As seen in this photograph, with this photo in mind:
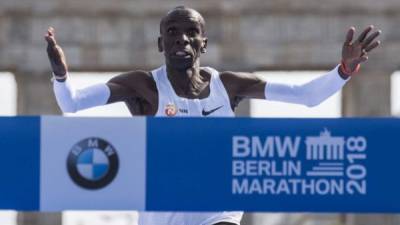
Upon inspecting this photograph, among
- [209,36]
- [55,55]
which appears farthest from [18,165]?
[209,36]

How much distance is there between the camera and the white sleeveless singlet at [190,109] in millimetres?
9297

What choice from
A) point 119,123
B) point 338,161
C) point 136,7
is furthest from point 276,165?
point 136,7

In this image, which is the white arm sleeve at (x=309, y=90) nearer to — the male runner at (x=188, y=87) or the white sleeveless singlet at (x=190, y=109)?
the male runner at (x=188, y=87)

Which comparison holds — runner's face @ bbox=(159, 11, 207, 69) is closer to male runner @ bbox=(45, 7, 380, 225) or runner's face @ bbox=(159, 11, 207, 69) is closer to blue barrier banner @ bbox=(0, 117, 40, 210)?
male runner @ bbox=(45, 7, 380, 225)

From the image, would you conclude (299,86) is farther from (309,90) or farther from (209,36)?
(209,36)

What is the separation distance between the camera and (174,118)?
8727 millimetres

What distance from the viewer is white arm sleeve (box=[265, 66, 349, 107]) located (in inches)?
377

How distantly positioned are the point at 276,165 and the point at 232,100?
1067 millimetres

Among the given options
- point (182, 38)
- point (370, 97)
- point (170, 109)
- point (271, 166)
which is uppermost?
point (370, 97)

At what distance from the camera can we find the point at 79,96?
9.48 metres

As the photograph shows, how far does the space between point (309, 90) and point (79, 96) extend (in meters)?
1.35

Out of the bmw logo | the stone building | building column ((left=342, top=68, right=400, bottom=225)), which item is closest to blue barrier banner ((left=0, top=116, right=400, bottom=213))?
the bmw logo

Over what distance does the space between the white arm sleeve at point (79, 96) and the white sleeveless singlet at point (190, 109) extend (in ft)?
1.08

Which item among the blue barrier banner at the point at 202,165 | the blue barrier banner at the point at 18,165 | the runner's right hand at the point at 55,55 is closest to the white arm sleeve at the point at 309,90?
the blue barrier banner at the point at 202,165
